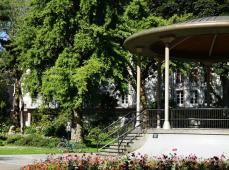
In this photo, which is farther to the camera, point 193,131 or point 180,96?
point 180,96

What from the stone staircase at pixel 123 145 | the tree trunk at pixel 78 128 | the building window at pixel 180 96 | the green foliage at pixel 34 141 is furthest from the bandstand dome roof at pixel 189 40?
the building window at pixel 180 96

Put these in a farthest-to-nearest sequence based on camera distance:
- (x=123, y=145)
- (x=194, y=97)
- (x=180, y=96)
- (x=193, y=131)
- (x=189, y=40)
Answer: (x=180, y=96)
(x=194, y=97)
(x=189, y=40)
(x=123, y=145)
(x=193, y=131)

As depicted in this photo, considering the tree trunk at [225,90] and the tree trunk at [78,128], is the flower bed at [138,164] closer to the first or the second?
the tree trunk at [78,128]

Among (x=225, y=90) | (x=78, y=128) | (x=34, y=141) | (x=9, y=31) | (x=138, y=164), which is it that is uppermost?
(x=9, y=31)

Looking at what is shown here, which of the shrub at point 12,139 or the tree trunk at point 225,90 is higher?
the tree trunk at point 225,90

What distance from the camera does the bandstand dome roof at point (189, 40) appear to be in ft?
80.4

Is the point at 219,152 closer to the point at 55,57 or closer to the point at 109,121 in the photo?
the point at 55,57

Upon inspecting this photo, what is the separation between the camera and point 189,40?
30.3 m

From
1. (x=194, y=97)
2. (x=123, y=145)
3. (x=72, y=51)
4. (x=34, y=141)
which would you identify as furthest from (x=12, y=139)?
(x=194, y=97)

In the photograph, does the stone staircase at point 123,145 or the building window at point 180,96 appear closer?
the stone staircase at point 123,145

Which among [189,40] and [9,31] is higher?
[9,31]

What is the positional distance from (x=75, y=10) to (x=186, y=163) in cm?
3037

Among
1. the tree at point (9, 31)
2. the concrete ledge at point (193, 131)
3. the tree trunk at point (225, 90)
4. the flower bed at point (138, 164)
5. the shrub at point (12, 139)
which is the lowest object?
the flower bed at point (138, 164)

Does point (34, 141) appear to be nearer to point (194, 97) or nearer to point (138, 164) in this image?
point (194, 97)
